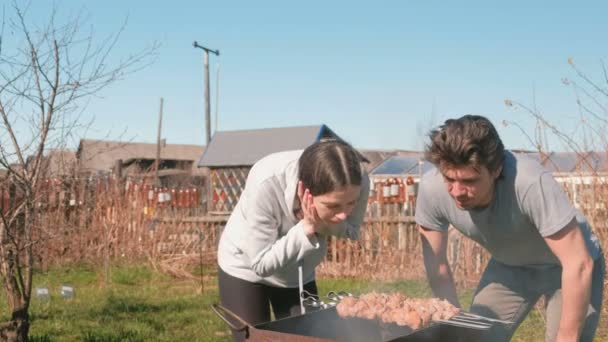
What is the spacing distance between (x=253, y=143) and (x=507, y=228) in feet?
37.4

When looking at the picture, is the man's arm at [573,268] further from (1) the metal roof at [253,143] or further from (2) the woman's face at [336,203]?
(1) the metal roof at [253,143]

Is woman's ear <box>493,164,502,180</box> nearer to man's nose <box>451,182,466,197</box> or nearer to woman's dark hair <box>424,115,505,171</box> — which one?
woman's dark hair <box>424,115,505,171</box>

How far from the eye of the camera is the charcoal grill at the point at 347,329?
8.32ft

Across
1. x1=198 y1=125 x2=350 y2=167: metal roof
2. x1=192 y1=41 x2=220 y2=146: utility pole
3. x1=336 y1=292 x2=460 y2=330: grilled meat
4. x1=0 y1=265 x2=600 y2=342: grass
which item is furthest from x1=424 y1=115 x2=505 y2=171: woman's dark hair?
x1=192 y1=41 x2=220 y2=146: utility pole

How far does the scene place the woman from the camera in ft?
8.59

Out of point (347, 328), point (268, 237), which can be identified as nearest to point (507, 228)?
point (347, 328)

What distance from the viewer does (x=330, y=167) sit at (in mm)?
2578

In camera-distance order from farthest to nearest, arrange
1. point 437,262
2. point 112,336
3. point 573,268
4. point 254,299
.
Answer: point 112,336 → point 437,262 → point 254,299 → point 573,268

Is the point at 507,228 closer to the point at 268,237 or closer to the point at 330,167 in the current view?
the point at 330,167

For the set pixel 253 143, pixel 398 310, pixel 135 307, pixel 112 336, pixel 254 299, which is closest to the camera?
pixel 398 310

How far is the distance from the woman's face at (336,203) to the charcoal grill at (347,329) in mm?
443

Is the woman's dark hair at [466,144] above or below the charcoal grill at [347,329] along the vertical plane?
above

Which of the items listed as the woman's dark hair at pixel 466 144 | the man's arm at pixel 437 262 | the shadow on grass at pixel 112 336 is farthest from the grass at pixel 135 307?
the woman's dark hair at pixel 466 144

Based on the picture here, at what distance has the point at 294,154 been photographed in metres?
3.04
